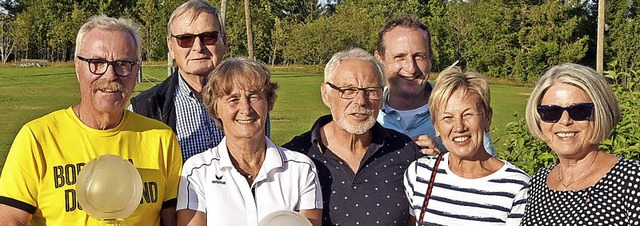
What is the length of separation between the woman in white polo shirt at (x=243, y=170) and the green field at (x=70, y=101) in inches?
404

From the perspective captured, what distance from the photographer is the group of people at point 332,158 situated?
11.0 feet

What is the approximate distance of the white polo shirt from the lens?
3623 mm

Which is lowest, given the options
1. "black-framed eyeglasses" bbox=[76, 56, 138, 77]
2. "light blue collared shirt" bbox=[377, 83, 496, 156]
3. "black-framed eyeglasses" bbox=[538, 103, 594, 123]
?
"light blue collared shirt" bbox=[377, 83, 496, 156]

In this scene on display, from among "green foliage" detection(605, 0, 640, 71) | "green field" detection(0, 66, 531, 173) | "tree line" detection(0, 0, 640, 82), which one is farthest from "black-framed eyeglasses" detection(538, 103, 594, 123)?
"green foliage" detection(605, 0, 640, 71)

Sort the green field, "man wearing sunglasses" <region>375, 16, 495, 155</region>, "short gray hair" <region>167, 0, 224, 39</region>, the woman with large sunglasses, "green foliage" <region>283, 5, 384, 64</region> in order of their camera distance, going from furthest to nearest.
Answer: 1. "green foliage" <region>283, 5, 384, 64</region>
2. the green field
3. "man wearing sunglasses" <region>375, 16, 495, 155</region>
4. "short gray hair" <region>167, 0, 224, 39</region>
5. the woman with large sunglasses

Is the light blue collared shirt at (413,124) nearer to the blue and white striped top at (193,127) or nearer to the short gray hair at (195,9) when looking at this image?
the blue and white striped top at (193,127)

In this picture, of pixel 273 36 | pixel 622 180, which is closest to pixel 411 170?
pixel 622 180

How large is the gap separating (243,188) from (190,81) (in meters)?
1.59

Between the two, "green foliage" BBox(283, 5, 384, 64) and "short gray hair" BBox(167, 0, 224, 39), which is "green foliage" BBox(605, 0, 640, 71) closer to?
"green foliage" BBox(283, 5, 384, 64)

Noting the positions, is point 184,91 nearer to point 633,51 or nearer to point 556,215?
point 556,215

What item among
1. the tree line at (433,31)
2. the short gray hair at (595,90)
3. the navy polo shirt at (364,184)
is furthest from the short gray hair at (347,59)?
the tree line at (433,31)

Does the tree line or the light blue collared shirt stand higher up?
the tree line

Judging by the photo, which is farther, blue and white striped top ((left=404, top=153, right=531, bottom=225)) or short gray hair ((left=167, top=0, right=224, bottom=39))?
Answer: short gray hair ((left=167, top=0, right=224, bottom=39))

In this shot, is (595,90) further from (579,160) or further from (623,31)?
(623,31)
